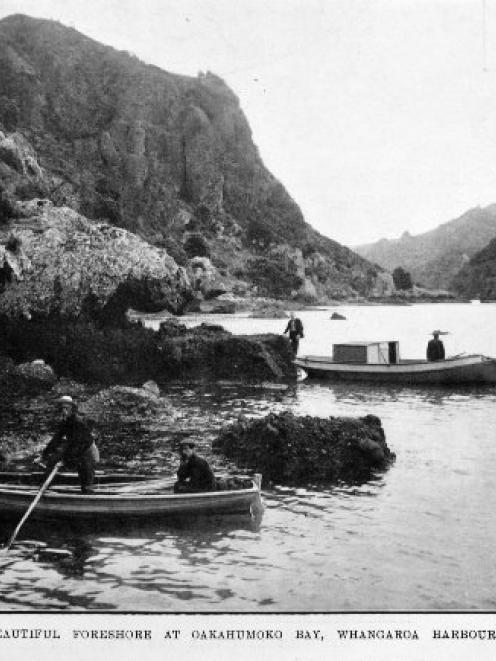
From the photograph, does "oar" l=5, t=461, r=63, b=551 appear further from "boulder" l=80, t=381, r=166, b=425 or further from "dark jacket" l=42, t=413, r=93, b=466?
"boulder" l=80, t=381, r=166, b=425

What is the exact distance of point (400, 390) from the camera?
30.6 metres

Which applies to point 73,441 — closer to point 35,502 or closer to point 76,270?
point 35,502

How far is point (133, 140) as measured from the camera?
171 meters

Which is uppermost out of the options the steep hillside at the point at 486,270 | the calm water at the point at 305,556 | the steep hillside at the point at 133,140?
the steep hillside at the point at 133,140

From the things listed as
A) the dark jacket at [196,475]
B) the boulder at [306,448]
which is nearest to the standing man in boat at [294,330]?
the boulder at [306,448]

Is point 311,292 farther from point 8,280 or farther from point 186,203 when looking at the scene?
point 8,280

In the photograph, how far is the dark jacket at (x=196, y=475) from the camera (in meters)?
12.4

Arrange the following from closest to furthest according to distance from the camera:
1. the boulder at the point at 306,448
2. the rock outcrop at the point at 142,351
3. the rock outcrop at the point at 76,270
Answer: the boulder at the point at 306,448
the rock outcrop at the point at 142,351
the rock outcrop at the point at 76,270

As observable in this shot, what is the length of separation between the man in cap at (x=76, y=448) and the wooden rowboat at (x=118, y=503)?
369mm

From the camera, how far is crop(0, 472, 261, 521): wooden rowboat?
12.0m

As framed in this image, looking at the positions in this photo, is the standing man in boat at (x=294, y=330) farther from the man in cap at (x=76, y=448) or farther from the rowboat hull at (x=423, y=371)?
the man in cap at (x=76, y=448)

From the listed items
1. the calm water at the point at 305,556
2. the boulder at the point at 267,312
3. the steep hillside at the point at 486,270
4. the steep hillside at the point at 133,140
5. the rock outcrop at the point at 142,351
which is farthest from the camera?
the steep hillside at the point at 486,270

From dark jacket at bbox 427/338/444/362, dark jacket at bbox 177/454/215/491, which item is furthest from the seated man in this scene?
dark jacket at bbox 427/338/444/362

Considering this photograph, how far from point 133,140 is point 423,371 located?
15302 centimetres
